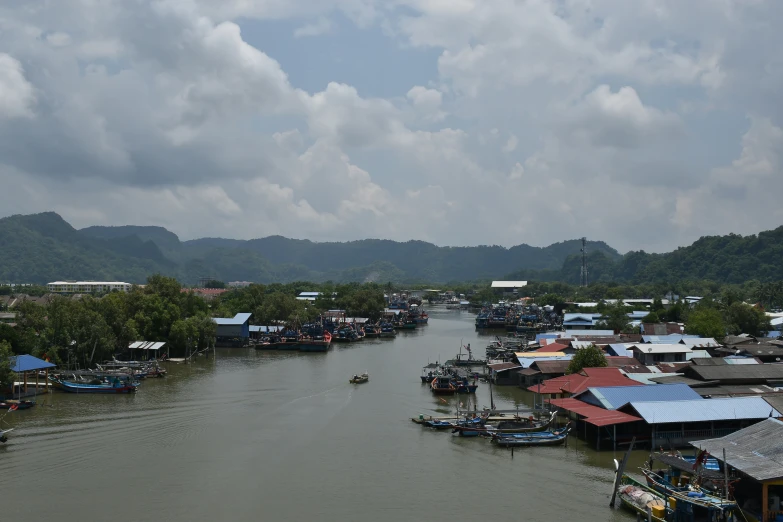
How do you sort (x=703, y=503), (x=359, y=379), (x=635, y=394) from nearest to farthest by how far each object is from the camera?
(x=703, y=503) → (x=635, y=394) → (x=359, y=379)

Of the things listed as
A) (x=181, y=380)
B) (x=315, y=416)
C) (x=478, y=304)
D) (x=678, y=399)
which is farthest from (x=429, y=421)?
(x=478, y=304)

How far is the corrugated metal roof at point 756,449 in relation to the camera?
13.0 meters

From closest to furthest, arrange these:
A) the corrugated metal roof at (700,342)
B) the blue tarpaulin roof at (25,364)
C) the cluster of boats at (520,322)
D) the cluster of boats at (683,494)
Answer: the cluster of boats at (683,494) → the blue tarpaulin roof at (25,364) → the corrugated metal roof at (700,342) → the cluster of boats at (520,322)

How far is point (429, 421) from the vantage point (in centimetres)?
2261

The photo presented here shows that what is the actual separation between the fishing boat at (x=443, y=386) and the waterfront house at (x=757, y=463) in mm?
15106

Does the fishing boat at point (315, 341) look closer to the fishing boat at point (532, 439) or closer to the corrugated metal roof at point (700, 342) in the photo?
the corrugated metal roof at point (700, 342)

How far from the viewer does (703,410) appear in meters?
19.5

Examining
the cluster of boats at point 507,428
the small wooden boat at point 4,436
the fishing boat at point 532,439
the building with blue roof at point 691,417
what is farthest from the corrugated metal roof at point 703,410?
the small wooden boat at point 4,436

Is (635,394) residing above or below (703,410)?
above

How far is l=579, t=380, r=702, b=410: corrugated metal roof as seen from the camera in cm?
2066

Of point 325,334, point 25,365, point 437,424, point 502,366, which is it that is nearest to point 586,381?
point 437,424

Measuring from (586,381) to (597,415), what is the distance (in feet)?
14.8

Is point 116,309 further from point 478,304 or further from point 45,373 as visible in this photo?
point 478,304

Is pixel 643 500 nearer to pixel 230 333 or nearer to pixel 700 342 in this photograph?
pixel 700 342
